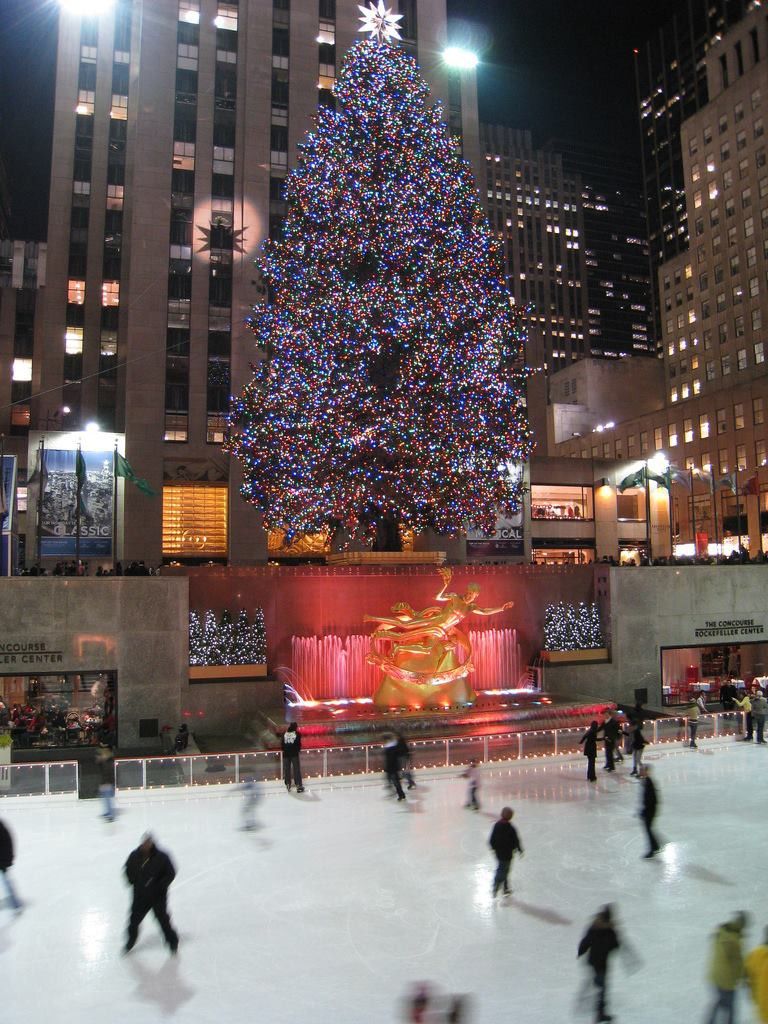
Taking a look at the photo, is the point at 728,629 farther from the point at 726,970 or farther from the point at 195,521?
the point at 195,521

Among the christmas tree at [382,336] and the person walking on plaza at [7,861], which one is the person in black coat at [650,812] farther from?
the christmas tree at [382,336]

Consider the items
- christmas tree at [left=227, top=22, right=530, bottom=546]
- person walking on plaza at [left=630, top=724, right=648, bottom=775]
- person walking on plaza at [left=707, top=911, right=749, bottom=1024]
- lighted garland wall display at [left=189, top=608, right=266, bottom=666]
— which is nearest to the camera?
person walking on plaza at [left=707, top=911, right=749, bottom=1024]

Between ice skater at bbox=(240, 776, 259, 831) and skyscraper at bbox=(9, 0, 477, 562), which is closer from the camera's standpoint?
ice skater at bbox=(240, 776, 259, 831)

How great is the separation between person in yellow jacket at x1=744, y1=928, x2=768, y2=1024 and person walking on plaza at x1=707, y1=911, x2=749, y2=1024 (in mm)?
146

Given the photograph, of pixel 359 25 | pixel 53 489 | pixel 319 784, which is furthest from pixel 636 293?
pixel 319 784

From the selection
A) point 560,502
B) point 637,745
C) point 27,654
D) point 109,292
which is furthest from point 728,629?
point 109,292

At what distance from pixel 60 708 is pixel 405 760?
33.2ft

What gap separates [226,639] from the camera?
22422mm

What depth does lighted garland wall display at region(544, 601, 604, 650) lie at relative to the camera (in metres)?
25.6

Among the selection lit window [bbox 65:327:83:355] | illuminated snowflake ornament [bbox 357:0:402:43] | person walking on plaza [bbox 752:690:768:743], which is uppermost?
illuminated snowflake ornament [bbox 357:0:402:43]

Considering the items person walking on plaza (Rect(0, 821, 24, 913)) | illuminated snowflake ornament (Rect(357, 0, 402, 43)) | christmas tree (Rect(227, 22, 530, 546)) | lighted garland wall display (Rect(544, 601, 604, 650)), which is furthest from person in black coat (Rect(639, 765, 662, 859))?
illuminated snowflake ornament (Rect(357, 0, 402, 43))

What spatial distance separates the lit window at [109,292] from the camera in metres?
45.4

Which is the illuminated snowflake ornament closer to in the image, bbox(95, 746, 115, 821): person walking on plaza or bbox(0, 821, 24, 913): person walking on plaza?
bbox(95, 746, 115, 821): person walking on plaza

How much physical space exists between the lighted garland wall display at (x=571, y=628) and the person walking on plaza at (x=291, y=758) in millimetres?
11868
